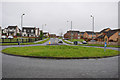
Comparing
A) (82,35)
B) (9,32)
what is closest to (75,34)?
(82,35)

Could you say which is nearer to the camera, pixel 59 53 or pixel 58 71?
pixel 58 71

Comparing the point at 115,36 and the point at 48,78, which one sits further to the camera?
the point at 115,36

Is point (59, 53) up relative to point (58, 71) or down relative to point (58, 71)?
up

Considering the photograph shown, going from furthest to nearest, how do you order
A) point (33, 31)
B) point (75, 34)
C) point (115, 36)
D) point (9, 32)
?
1. point (75, 34)
2. point (33, 31)
3. point (9, 32)
4. point (115, 36)

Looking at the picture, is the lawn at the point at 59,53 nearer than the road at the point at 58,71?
No

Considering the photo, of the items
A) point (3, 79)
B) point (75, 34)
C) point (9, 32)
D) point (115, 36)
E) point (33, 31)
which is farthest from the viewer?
point (75, 34)

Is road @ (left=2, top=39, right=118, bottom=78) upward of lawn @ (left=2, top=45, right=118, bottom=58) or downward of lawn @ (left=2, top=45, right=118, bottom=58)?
downward

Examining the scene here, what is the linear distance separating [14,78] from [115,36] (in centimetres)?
4195

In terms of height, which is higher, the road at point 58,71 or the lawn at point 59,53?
the lawn at point 59,53

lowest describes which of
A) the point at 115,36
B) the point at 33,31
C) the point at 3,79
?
the point at 3,79

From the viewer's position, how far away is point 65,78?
13.8ft

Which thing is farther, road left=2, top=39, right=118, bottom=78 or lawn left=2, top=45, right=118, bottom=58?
lawn left=2, top=45, right=118, bottom=58

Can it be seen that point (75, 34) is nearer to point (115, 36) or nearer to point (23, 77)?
point (115, 36)

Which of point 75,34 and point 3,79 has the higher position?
point 75,34
